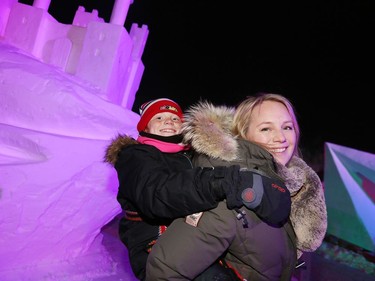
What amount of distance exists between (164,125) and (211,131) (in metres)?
0.62

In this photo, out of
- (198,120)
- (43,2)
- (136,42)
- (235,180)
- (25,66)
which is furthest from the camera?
(136,42)

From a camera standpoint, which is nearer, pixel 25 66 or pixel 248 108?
pixel 248 108

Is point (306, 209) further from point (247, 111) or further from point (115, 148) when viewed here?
point (115, 148)

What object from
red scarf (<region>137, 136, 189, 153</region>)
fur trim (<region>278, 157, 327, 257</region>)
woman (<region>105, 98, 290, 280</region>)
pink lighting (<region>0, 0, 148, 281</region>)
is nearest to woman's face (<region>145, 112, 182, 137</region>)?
woman (<region>105, 98, 290, 280</region>)

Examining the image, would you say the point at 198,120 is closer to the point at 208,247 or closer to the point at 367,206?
the point at 208,247

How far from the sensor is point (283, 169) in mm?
1581

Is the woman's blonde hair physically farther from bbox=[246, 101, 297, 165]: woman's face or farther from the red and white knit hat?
the red and white knit hat

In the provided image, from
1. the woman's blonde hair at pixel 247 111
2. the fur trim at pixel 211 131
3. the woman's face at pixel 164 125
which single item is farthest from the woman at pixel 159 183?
the woman's blonde hair at pixel 247 111

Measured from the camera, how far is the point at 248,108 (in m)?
1.73

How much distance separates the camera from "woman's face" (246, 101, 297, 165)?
5.37ft

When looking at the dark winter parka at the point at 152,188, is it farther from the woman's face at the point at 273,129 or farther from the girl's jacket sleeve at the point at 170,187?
the woman's face at the point at 273,129

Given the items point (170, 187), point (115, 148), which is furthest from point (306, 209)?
point (115, 148)

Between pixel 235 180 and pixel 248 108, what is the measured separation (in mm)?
619

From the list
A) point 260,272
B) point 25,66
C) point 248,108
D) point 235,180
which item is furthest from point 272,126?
point 25,66
